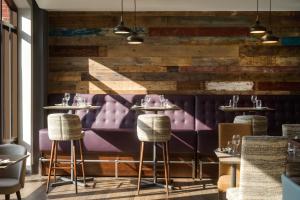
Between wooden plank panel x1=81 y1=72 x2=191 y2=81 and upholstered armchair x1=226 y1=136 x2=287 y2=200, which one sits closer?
upholstered armchair x1=226 y1=136 x2=287 y2=200

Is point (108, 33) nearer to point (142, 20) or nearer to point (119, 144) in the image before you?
point (142, 20)

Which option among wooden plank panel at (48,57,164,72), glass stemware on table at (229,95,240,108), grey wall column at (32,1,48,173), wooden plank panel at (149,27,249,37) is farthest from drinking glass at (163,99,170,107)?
grey wall column at (32,1,48,173)

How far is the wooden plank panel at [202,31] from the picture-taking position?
27.8 feet

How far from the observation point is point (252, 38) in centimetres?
850

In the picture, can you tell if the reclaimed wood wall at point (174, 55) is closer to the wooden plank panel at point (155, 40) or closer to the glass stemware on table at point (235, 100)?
the wooden plank panel at point (155, 40)

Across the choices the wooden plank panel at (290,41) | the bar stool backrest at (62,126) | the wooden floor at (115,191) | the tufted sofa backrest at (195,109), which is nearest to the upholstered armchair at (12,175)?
the wooden floor at (115,191)

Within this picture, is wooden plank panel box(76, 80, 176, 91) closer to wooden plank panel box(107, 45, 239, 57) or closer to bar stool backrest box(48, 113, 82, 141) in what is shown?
wooden plank panel box(107, 45, 239, 57)

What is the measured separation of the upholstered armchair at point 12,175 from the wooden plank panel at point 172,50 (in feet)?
12.6

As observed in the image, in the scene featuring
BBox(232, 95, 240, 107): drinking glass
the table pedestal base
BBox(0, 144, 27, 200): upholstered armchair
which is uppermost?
BBox(232, 95, 240, 107): drinking glass

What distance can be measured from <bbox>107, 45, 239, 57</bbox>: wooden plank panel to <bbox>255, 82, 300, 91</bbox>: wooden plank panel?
71 cm

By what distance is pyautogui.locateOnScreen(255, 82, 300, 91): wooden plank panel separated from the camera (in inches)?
335

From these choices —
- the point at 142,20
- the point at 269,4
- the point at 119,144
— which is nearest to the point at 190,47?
the point at 142,20

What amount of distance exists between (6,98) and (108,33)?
2.12m

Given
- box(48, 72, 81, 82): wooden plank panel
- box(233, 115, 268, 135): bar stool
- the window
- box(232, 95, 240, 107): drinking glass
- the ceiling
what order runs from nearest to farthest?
1. box(233, 115, 268, 135): bar stool
2. the window
3. the ceiling
4. box(232, 95, 240, 107): drinking glass
5. box(48, 72, 81, 82): wooden plank panel
